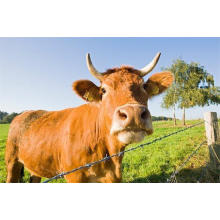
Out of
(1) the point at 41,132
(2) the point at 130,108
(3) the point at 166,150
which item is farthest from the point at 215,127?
(1) the point at 41,132

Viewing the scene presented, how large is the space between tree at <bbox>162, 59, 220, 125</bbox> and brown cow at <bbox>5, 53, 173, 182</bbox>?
10.2 feet

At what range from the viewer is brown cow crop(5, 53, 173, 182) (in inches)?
62.0

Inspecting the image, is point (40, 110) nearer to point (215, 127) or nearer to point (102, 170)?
point (102, 170)

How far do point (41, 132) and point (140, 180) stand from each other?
173cm

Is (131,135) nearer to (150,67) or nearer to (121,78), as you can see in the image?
(121,78)

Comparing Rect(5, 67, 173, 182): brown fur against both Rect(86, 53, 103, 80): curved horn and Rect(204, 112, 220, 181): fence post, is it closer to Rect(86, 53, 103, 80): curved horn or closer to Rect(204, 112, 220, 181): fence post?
Rect(86, 53, 103, 80): curved horn

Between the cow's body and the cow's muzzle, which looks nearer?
the cow's muzzle

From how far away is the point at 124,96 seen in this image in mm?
1780

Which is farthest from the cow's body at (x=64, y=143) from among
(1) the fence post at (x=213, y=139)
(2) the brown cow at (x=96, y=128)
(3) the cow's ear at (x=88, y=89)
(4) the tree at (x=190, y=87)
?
(4) the tree at (x=190, y=87)

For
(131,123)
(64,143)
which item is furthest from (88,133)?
(131,123)

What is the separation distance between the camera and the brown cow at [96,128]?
157cm

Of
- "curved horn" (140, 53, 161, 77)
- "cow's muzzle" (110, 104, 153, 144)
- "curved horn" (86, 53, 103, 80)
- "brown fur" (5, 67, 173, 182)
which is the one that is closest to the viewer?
"cow's muzzle" (110, 104, 153, 144)


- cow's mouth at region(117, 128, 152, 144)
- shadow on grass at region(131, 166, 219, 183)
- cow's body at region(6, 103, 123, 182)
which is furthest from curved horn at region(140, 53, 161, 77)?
shadow on grass at region(131, 166, 219, 183)
